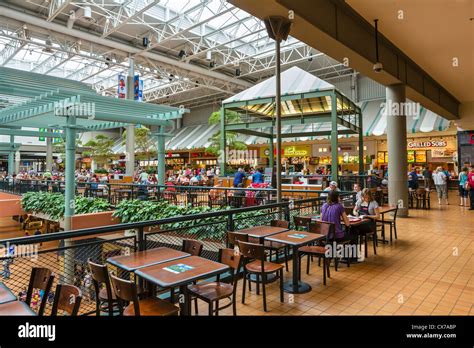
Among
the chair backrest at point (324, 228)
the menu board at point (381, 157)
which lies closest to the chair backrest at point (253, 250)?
the chair backrest at point (324, 228)

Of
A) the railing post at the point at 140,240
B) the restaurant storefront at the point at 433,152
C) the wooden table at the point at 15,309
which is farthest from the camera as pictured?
the restaurant storefront at the point at 433,152

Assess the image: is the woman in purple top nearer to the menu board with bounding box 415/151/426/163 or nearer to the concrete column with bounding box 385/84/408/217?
the concrete column with bounding box 385/84/408/217

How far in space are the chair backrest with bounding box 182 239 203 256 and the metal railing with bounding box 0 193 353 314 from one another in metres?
0.20

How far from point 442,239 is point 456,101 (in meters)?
9.48

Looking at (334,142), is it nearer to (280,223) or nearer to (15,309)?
(280,223)

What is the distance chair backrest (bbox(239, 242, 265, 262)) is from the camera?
3461mm

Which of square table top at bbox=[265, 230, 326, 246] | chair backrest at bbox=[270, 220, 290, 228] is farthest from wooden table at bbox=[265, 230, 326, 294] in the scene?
chair backrest at bbox=[270, 220, 290, 228]

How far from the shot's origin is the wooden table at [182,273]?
249 cm

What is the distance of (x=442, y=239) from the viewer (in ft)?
22.5

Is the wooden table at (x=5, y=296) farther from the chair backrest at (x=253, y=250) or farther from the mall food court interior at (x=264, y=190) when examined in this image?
the chair backrest at (x=253, y=250)

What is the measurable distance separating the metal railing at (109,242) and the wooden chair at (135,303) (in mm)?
725

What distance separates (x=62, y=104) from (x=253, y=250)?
7216 mm
